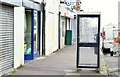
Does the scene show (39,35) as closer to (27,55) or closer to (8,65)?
(27,55)

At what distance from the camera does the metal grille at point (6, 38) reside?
13012 millimetres

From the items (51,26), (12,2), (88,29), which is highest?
(12,2)

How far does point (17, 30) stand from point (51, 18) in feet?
Result: 35.1

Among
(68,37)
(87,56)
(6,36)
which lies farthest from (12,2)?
(68,37)

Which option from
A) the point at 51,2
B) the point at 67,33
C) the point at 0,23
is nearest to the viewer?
the point at 0,23

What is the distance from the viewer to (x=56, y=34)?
1134 inches

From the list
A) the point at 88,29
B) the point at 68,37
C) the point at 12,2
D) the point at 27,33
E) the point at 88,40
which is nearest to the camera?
the point at 12,2

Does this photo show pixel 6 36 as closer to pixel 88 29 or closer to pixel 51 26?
pixel 88 29

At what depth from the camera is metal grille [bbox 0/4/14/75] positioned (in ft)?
42.7

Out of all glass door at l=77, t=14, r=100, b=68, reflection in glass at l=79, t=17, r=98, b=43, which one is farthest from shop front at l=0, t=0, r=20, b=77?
reflection in glass at l=79, t=17, r=98, b=43

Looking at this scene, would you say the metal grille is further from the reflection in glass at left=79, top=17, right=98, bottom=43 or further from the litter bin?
the litter bin

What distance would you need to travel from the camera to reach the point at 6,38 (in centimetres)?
1370

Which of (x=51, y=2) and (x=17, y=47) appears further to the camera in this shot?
(x=51, y=2)

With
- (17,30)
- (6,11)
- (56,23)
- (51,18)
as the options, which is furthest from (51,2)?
(6,11)
